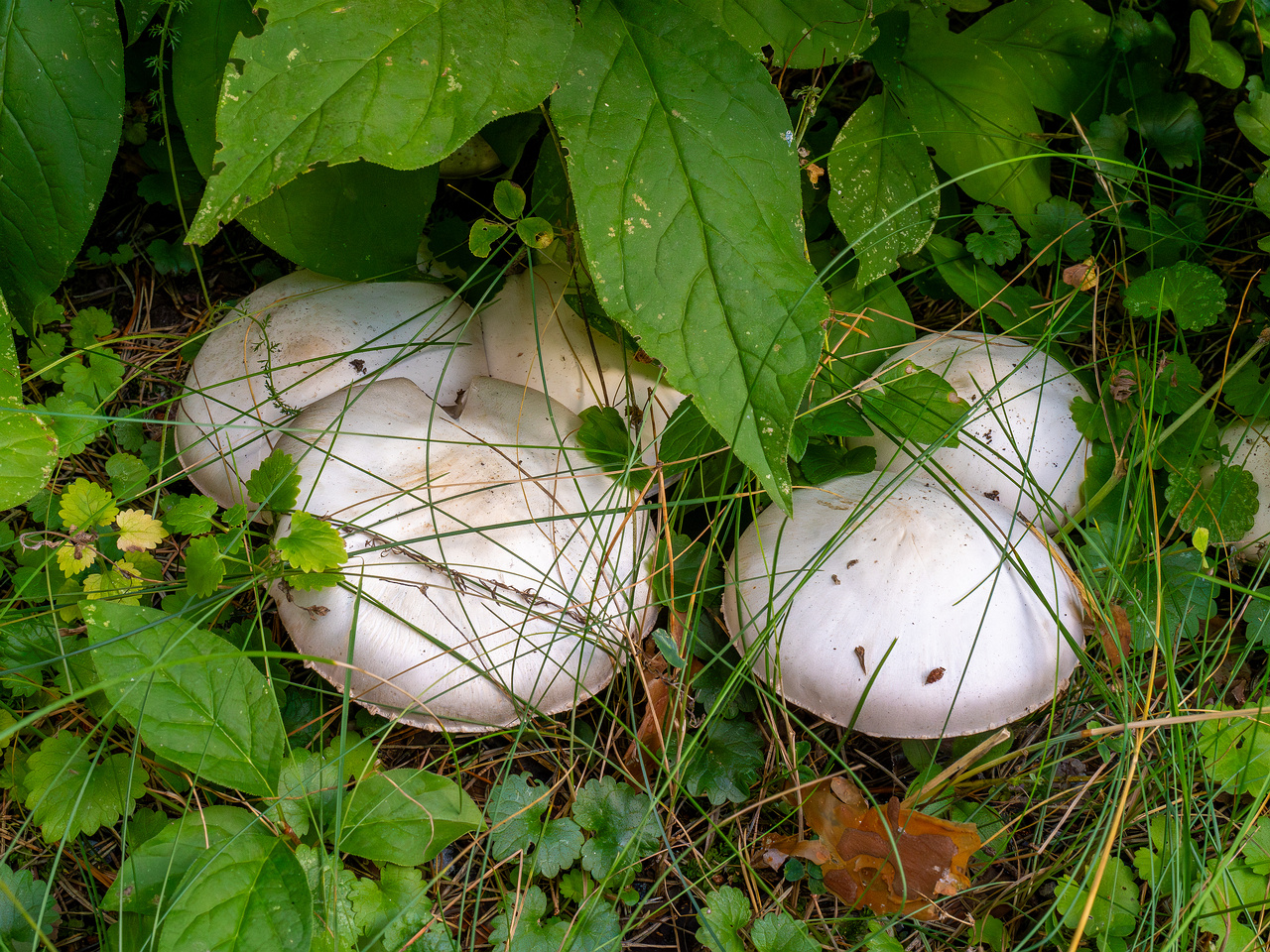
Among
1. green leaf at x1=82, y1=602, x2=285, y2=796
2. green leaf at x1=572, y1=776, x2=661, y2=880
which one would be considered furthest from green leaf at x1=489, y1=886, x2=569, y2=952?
green leaf at x1=82, y1=602, x2=285, y2=796

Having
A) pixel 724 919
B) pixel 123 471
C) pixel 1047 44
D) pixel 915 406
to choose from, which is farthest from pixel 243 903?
pixel 1047 44

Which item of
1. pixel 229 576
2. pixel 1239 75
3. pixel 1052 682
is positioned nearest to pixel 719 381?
pixel 1052 682

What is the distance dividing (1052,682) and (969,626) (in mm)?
236

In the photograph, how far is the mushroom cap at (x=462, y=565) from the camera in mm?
1583

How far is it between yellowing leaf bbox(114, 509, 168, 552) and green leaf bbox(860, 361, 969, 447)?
1476 millimetres

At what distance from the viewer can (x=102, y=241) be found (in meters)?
2.24

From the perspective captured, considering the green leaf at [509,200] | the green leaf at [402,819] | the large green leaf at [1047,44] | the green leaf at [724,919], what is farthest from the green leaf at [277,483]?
the large green leaf at [1047,44]

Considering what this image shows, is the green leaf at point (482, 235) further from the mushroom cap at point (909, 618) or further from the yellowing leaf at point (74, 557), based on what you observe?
the yellowing leaf at point (74, 557)

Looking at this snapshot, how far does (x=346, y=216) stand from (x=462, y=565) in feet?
2.70

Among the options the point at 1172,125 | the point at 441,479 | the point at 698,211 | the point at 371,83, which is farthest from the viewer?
the point at 1172,125

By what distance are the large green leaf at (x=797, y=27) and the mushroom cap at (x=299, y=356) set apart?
0.79 meters

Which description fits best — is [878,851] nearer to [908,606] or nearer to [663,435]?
[908,606]

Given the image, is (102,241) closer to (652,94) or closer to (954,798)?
(652,94)

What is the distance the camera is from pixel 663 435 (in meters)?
1.74
